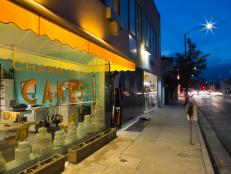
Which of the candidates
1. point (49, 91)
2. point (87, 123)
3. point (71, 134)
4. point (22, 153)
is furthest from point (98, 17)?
point (22, 153)

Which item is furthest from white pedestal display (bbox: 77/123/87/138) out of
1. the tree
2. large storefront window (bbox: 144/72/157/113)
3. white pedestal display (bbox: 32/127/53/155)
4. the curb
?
the tree

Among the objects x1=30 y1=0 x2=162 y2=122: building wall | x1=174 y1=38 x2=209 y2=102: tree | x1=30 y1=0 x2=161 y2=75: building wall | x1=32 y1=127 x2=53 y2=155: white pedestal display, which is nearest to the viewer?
x1=32 y1=127 x2=53 y2=155: white pedestal display

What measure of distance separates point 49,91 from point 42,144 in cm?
235

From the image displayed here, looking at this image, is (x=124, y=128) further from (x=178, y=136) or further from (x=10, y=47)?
(x=10, y=47)

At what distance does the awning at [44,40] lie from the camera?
11.1 feet

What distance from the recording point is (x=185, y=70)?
26.7m

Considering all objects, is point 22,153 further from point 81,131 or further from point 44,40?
point 44,40

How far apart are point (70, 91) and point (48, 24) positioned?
13.1 ft

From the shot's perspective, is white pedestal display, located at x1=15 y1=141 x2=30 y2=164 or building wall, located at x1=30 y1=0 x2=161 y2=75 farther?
building wall, located at x1=30 y1=0 x2=161 y2=75

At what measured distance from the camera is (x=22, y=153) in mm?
4887

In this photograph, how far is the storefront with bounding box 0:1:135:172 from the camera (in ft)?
20.2

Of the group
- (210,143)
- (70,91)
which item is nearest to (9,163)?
(70,91)

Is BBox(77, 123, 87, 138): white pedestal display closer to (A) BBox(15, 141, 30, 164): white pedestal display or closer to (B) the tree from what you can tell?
(A) BBox(15, 141, 30, 164): white pedestal display

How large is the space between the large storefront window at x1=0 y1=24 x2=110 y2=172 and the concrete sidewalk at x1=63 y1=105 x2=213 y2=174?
92 centimetres
